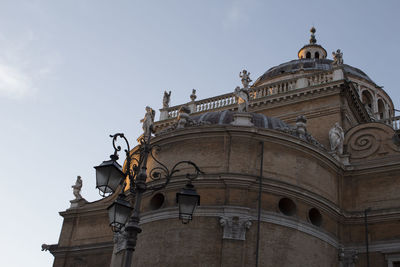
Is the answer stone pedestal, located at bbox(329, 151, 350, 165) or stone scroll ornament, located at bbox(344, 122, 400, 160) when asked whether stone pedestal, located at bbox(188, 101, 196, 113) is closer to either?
stone scroll ornament, located at bbox(344, 122, 400, 160)

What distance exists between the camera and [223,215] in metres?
17.7

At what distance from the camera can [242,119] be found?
19.9 m

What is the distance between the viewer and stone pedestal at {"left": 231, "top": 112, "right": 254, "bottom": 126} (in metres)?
19.7

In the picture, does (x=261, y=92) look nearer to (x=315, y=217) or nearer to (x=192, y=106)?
(x=192, y=106)

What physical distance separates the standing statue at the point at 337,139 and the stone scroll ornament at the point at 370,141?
0.51 metres

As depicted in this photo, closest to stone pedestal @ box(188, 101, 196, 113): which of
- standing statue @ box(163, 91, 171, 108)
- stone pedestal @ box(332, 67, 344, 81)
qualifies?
standing statue @ box(163, 91, 171, 108)

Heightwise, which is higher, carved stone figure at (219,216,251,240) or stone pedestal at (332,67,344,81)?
stone pedestal at (332,67,344,81)

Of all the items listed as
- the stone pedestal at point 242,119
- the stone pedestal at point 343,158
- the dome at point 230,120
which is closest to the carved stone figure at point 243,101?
the dome at point 230,120

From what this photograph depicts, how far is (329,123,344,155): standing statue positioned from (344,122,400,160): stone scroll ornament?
0.51 metres

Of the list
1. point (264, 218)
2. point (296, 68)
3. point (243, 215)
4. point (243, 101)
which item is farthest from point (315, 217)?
point (296, 68)

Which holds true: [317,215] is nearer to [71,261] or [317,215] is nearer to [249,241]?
[249,241]

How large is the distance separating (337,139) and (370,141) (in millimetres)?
1385

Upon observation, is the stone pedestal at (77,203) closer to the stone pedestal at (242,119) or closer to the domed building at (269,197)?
the domed building at (269,197)

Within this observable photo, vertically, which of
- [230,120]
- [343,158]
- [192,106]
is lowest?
[343,158]
